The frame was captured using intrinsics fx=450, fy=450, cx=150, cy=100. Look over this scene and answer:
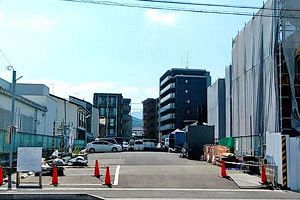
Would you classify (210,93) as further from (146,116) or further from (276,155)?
(146,116)

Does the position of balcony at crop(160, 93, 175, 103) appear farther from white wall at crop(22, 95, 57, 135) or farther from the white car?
white wall at crop(22, 95, 57, 135)

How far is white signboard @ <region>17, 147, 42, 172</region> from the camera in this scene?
56.6 feet

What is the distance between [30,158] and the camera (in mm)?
17344

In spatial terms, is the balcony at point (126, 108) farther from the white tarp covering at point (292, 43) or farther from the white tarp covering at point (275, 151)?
the white tarp covering at point (275, 151)

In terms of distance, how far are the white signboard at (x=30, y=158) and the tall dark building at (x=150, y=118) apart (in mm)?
115766

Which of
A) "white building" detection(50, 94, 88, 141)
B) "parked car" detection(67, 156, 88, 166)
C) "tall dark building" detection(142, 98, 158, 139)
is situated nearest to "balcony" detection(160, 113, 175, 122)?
"tall dark building" detection(142, 98, 158, 139)

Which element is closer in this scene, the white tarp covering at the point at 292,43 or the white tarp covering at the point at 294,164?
the white tarp covering at the point at 294,164

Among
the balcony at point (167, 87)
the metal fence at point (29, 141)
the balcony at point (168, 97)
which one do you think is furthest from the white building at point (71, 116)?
A: the balcony at point (167, 87)

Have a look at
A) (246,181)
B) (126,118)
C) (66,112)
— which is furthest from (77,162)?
(126,118)

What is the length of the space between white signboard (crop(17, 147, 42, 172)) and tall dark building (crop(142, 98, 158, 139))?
116m

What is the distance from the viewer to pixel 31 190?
15.5 meters

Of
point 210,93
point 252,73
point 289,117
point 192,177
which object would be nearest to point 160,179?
point 192,177

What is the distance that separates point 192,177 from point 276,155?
3.87 m

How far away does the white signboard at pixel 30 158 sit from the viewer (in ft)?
56.6
